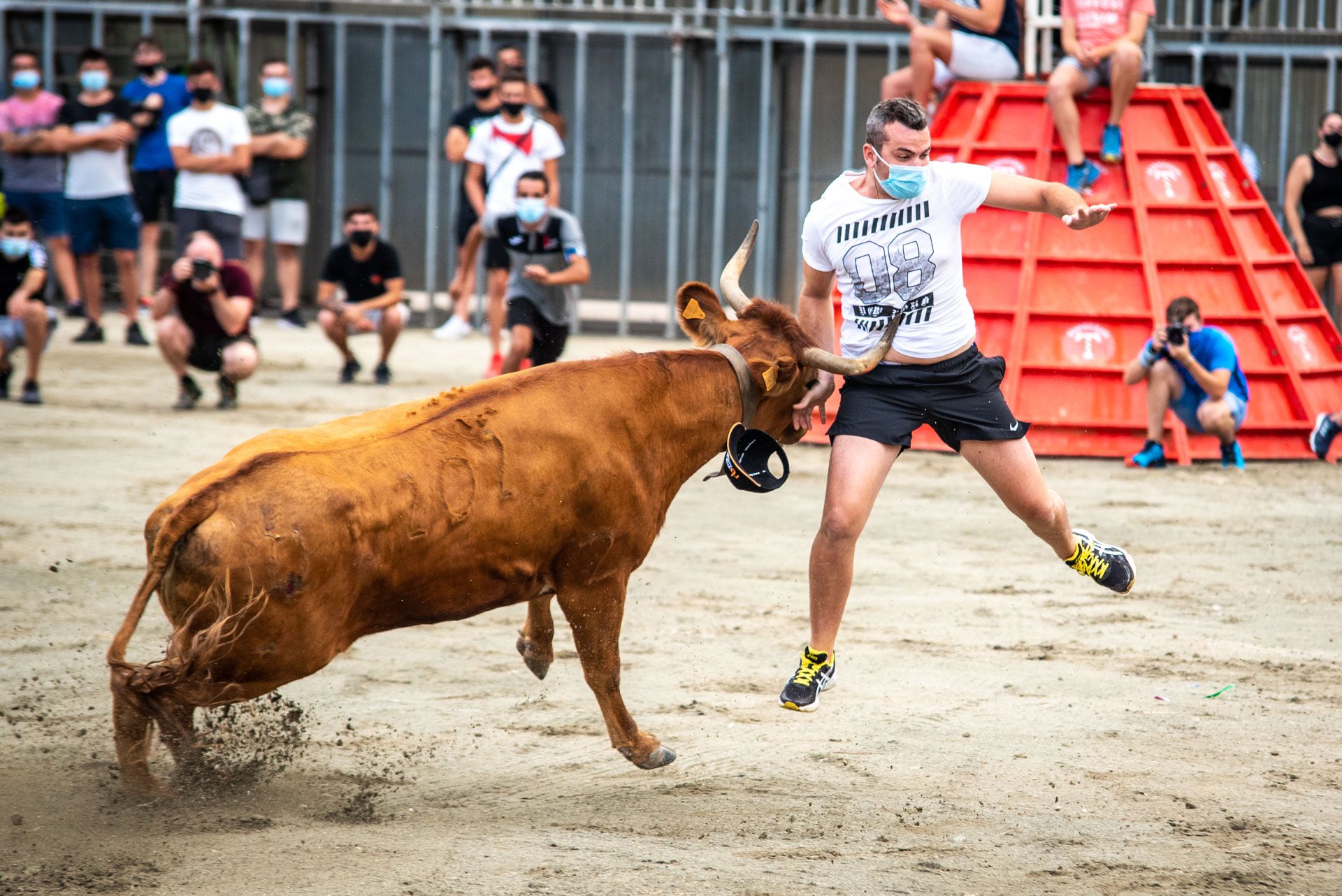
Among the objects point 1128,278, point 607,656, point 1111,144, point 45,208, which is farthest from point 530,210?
point 607,656

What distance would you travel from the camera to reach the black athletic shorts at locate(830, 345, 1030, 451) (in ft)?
17.0

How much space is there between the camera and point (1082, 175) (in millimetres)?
10422

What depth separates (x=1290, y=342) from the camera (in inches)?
412

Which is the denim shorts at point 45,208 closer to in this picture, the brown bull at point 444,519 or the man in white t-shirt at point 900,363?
the brown bull at point 444,519

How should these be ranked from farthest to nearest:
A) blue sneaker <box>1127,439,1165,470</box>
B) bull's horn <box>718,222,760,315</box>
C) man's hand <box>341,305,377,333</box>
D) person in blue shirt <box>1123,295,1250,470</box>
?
man's hand <box>341,305,377,333</box> → blue sneaker <box>1127,439,1165,470</box> → person in blue shirt <box>1123,295,1250,470</box> → bull's horn <box>718,222,760,315</box>

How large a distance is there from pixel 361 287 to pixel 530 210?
2.65 m

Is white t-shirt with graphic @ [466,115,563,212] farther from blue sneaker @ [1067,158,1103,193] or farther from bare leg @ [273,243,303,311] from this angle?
blue sneaker @ [1067,158,1103,193]

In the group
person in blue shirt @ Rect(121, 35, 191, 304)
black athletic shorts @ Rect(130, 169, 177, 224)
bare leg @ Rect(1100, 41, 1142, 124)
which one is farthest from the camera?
black athletic shorts @ Rect(130, 169, 177, 224)

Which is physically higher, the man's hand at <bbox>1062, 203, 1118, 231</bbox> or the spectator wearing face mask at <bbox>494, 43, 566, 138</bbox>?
the spectator wearing face mask at <bbox>494, 43, 566, 138</bbox>

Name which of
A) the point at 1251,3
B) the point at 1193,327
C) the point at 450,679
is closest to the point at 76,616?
the point at 450,679

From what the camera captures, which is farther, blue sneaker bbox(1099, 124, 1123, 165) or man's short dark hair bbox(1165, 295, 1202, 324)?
blue sneaker bbox(1099, 124, 1123, 165)

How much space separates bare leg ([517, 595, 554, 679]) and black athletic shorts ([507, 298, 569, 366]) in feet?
17.3

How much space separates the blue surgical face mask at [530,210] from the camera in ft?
34.4

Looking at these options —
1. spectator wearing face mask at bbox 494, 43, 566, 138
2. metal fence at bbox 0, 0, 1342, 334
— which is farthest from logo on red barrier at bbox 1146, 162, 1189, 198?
spectator wearing face mask at bbox 494, 43, 566, 138
